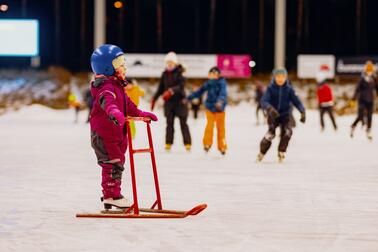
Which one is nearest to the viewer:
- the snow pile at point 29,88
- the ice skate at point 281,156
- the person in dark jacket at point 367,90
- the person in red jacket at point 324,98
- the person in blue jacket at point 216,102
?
the ice skate at point 281,156

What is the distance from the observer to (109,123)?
18.2 feet

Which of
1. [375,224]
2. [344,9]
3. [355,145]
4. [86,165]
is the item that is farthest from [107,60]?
[344,9]

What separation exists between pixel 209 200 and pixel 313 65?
2128 cm

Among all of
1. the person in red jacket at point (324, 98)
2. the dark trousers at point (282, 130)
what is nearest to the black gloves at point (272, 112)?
the dark trousers at point (282, 130)

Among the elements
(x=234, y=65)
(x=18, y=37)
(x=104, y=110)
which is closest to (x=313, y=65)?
(x=234, y=65)

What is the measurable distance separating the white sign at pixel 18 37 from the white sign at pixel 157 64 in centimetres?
377

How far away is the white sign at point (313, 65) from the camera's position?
27031mm

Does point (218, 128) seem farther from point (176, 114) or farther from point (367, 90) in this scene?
point (367, 90)

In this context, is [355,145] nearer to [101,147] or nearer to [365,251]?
[101,147]

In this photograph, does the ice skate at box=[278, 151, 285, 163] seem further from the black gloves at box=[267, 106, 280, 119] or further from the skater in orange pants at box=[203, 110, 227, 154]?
the skater in orange pants at box=[203, 110, 227, 154]

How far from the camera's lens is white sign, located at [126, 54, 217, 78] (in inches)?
1097

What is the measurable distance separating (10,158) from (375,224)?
615 cm

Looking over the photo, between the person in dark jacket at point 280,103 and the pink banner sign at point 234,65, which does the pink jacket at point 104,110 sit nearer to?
the person in dark jacket at point 280,103

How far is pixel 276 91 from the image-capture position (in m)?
9.80
